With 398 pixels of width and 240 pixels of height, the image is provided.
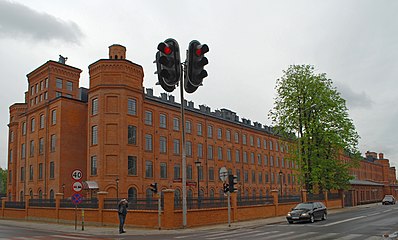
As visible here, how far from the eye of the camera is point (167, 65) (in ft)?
34.3

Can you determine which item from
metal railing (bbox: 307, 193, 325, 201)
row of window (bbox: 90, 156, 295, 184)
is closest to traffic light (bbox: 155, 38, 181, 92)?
metal railing (bbox: 307, 193, 325, 201)

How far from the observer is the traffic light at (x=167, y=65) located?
10.3m

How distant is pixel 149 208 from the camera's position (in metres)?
23.7

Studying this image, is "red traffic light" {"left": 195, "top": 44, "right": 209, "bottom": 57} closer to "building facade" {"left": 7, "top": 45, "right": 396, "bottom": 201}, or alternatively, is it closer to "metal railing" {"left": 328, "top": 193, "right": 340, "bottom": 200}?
"building facade" {"left": 7, "top": 45, "right": 396, "bottom": 201}

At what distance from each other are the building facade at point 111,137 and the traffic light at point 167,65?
73.9 feet

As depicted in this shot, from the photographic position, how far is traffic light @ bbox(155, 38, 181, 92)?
10.3 metres

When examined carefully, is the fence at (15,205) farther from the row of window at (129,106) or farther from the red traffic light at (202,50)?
the red traffic light at (202,50)

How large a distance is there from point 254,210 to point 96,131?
69.3ft

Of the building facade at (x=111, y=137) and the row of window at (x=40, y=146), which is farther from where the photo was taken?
the row of window at (x=40, y=146)

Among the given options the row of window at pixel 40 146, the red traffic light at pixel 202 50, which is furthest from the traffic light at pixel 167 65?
the row of window at pixel 40 146

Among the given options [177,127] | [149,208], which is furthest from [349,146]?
[149,208]

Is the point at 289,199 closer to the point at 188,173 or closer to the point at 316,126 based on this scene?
the point at 316,126

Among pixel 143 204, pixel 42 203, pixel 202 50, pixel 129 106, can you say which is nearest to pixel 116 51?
pixel 129 106

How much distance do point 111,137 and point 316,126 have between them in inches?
855
